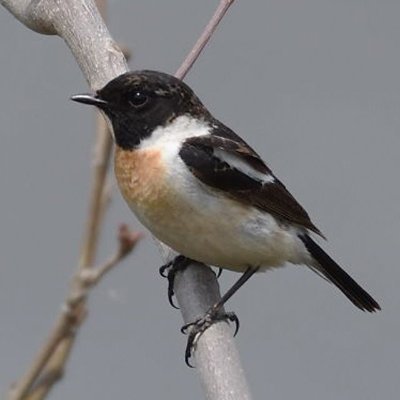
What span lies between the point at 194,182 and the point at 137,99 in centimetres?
27

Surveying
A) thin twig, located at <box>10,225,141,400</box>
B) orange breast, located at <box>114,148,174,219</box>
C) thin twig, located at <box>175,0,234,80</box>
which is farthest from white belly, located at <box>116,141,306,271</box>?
thin twig, located at <box>10,225,141,400</box>

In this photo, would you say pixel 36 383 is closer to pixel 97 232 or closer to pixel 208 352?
pixel 97 232

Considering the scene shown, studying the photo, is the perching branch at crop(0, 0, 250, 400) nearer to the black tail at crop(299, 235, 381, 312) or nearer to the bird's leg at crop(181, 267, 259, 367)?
the bird's leg at crop(181, 267, 259, 367)

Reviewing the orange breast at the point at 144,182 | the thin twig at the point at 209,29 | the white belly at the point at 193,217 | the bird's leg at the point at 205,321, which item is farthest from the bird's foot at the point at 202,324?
the thin twig at the point at 209,29

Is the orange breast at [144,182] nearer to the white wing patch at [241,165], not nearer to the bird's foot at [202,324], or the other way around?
the white wing patch at [241,165]

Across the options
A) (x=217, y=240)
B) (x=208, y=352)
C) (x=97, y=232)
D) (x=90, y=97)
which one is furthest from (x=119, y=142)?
(x=97, y=232)

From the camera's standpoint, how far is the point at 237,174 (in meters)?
2.95

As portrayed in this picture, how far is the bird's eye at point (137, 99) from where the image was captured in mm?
2916

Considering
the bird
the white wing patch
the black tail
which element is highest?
the white wing patch

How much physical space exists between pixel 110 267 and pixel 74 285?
0.24 feet

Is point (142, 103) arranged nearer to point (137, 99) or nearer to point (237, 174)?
point (137, 99)

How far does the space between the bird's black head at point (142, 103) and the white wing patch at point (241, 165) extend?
153mm

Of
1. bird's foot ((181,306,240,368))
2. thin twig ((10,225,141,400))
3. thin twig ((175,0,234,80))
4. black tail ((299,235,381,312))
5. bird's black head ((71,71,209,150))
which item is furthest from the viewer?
black tail ((299,235,381,312))

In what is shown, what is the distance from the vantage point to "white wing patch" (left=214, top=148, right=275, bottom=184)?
295 centimetres
